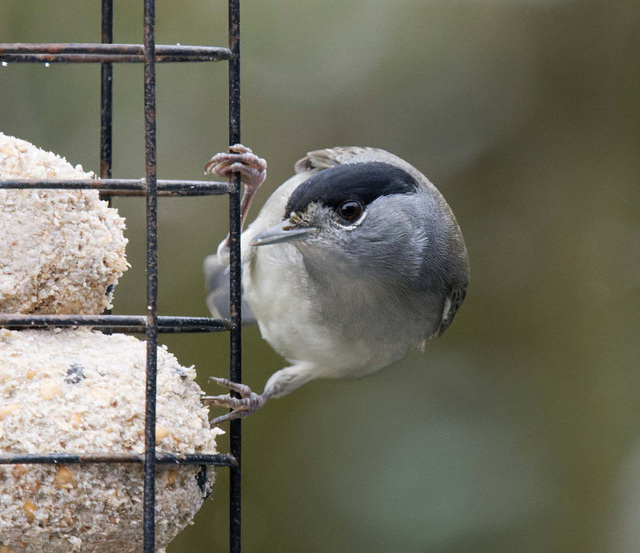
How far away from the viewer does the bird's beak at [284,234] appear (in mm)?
3004

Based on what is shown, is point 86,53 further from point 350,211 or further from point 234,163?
→ point 350,211

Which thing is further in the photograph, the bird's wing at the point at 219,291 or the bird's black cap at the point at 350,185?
the bird's wing at the point at 219,291

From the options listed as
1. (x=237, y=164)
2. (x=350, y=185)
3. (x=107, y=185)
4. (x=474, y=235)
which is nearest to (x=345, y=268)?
(x=350, y=185)

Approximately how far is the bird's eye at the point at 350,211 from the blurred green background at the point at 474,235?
7.45ft

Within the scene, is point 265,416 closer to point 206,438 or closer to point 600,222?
point 600,222

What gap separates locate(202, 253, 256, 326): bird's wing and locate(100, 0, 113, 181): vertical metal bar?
117 centimetres

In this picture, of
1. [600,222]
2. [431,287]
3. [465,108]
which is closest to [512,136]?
[465,108]

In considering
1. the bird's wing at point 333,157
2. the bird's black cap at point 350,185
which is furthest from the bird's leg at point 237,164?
the bird's wing at point 333,157

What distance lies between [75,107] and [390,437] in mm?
2598

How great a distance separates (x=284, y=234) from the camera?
3059mm

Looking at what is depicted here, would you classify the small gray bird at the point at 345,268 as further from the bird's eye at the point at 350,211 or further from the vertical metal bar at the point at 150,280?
the vertical metal bar at the point at 150,280

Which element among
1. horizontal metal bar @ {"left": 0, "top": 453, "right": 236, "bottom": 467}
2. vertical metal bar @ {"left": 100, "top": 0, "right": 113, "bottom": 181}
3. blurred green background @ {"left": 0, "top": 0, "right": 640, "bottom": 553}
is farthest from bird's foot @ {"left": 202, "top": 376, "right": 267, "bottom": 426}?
blurred green background @ {"left": 0, "top": 0, "right": 640, "bottom": 553}

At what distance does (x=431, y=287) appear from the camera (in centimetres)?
370

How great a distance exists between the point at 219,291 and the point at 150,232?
6.93ft
